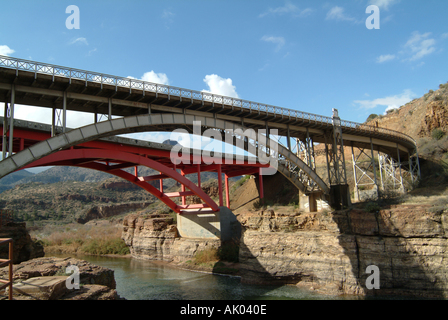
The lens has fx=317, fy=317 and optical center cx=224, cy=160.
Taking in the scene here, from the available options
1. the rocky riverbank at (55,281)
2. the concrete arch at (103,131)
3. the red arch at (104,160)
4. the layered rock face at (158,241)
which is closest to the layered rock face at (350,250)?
the concrete arch at (103,131)

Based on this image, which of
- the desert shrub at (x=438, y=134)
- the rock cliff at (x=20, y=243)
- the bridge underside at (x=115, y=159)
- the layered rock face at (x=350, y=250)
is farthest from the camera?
the desert shrub at (x=438, y=134)

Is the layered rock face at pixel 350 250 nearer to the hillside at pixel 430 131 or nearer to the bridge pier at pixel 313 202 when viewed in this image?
the bridge pier at pixel 313 202

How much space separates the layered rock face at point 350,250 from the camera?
15922 mm

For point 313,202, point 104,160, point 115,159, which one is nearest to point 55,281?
point 115,159

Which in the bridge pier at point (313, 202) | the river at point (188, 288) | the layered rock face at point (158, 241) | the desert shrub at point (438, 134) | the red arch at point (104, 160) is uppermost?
the desert shrub at point (438, 134)

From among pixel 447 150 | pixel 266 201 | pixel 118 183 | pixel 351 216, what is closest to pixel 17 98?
pixel 351 216

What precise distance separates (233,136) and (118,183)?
68.7 m

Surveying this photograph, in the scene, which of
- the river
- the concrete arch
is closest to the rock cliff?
the river

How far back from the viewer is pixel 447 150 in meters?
33.5

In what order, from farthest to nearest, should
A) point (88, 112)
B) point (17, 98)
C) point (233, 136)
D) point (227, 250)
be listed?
1. point (227, 250)
2. point (233, 136)
3. point (88, 112)
4. point (17, 98)

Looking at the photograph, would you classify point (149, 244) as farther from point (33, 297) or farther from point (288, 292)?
point (33, 297)

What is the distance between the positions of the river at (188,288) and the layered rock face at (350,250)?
3.70ft

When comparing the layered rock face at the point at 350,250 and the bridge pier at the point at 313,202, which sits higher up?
the bridge pier at the point at 313,202

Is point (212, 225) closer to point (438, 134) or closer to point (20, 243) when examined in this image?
point (20, 243)
